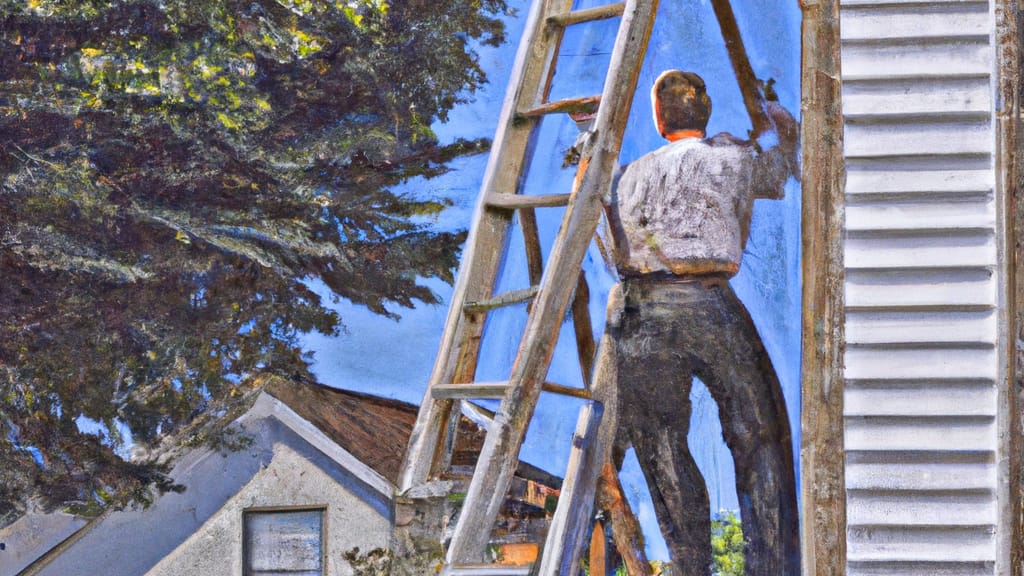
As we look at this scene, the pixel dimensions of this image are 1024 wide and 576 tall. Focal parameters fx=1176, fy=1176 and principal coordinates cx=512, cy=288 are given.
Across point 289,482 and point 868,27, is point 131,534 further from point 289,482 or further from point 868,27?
point 868,27

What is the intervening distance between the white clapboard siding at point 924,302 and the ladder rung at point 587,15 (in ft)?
2.55

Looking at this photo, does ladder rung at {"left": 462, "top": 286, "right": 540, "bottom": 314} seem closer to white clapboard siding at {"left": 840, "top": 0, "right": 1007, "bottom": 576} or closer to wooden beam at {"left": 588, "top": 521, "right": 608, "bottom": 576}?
wooden beam at {"left": 588, "top": 521, "right": 608, "bottom": 576}

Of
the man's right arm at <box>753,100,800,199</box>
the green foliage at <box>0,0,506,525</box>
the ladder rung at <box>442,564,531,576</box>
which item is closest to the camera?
the ladder rung at <box>442,564,531,576</box>

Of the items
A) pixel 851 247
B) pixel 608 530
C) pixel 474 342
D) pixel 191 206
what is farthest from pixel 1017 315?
pixel 191 206

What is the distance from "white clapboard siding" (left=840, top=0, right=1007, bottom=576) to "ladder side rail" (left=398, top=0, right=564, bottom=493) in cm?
104

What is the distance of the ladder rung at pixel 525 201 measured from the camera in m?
3.67

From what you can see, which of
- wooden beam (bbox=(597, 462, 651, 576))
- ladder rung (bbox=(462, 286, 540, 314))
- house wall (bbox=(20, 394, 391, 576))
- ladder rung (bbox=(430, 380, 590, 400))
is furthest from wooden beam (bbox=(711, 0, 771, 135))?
house wall (bbox=(20, 394, 391, 576))

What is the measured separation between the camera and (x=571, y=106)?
148 inches

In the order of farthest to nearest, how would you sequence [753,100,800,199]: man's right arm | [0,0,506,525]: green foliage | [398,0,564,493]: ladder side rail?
[0,0,506,525]: green foliage, [398,0,564,493]: ladder side rail, [753,100,800,199]: man's right arm

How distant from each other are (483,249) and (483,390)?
0.55 meters

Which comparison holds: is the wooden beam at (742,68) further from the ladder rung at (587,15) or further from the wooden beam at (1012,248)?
the wooden beam at (1012,248)

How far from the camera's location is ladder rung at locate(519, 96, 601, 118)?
12.3 ft

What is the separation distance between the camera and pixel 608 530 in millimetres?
3664

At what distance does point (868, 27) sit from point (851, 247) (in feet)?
2.34
